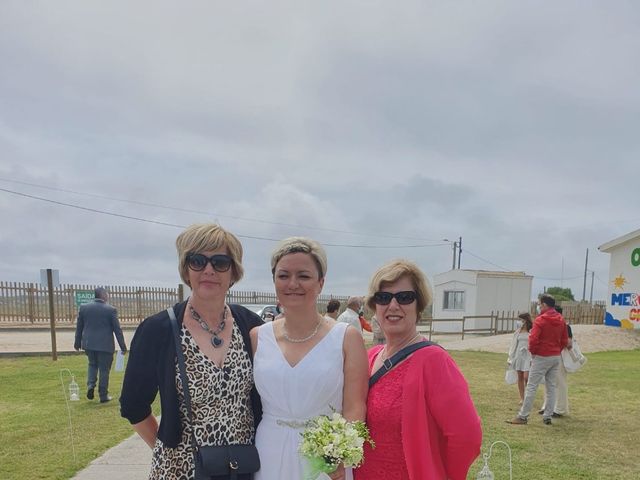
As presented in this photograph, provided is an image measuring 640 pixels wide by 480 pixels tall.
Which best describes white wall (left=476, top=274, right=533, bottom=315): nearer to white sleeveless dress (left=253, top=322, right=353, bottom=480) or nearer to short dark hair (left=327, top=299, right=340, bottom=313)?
short dark hair (left=327, top=299, right=340, bottom=313)

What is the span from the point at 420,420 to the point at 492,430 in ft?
19.7

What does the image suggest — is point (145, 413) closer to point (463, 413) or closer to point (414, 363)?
point (414, 363)

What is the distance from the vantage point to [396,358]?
7.93ft

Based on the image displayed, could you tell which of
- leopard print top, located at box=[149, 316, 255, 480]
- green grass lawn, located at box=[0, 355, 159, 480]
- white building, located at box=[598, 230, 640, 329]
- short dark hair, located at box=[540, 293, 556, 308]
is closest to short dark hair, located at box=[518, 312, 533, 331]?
short dark hair, located at box=[540, 293, 556, 308]

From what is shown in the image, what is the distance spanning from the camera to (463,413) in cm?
224

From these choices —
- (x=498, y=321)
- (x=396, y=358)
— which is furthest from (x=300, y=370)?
(x=498, y=321)

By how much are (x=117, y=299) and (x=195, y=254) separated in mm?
23506

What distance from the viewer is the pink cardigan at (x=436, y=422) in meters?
2.23

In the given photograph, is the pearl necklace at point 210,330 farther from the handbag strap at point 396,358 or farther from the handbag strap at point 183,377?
the handbag strap at point 396,358

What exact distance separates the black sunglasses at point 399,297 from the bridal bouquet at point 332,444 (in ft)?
2.18

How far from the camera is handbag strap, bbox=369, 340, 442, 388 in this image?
2398 millimetres

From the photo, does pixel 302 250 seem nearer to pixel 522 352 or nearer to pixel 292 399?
pixel 292 399

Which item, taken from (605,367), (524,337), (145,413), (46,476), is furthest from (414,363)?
(605,367)

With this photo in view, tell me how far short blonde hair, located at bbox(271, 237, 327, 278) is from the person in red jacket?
6591 millimetres
